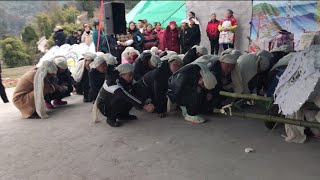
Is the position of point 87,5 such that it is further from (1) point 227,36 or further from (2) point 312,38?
(2) point 312,38

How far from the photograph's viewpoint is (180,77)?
486 cm

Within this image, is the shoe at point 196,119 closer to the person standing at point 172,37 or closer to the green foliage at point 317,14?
the person standing at point 172,37

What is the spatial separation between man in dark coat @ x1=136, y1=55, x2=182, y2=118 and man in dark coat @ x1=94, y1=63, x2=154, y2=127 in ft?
0.79

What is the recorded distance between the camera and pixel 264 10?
401 inches

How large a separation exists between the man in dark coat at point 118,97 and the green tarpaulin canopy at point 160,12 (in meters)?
8.16

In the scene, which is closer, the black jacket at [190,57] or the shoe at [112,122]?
the shoe at [112,122]

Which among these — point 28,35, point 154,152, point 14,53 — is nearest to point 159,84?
point 154,152

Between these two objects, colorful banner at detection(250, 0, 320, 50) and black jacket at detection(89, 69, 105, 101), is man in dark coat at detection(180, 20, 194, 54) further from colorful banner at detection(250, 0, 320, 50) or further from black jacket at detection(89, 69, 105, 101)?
black jacket at detection(89, 69, 105, 101)

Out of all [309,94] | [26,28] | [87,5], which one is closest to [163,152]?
[309,94]

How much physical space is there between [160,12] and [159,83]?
874 cm

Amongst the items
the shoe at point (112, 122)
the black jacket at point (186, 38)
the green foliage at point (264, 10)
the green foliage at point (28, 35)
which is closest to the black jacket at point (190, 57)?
the shoe at point (112, 122)

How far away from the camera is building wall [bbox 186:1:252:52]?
1048 cm

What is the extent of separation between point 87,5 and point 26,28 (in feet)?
11.8

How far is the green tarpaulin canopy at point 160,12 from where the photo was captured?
43.2 ft
